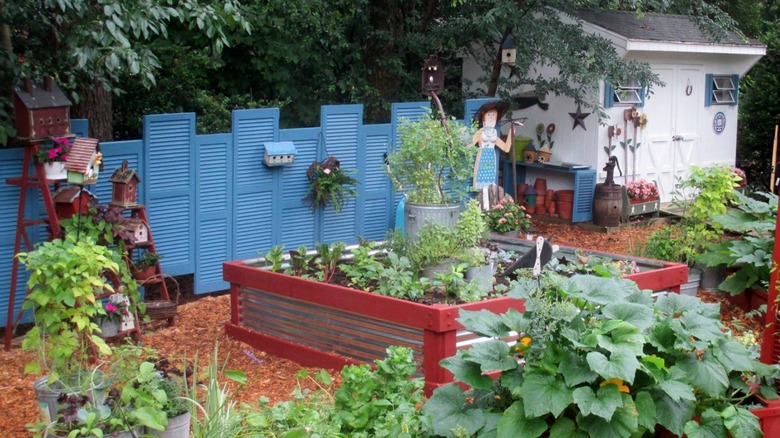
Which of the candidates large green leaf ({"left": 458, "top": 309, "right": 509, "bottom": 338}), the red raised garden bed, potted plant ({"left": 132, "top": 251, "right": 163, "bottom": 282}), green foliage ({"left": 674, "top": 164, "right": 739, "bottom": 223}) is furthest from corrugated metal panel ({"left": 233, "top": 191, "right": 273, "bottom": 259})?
large green leaf ({"left": 458, "top": 309, "right": 509, "bottom": 338})

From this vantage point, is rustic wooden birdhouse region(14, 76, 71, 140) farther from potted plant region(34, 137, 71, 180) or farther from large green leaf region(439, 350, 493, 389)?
large green leaf region(439, 350, 493, 389)

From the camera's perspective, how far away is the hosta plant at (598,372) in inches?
164

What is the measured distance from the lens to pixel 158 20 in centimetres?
709

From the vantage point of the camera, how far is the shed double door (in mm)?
12914

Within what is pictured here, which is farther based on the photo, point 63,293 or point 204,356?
point 204,356

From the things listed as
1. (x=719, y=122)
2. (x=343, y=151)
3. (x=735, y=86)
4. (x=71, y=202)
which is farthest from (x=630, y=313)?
(x=735, y=86)

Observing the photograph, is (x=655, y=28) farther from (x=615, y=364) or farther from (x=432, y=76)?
(x=615, y=364)

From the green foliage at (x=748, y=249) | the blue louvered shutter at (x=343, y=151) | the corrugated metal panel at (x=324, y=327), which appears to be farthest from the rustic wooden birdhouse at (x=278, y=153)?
the green foliage at (x=748, y=249)

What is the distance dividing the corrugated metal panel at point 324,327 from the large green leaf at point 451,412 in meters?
1.46

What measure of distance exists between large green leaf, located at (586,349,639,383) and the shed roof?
333 inches

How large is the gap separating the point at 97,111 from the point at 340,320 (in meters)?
3.76

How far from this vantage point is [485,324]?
4609 mm

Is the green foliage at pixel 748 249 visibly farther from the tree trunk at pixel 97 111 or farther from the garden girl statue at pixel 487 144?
the tree trunk at pixel 97 111

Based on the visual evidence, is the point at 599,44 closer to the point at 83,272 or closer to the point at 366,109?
the point at 366,109
